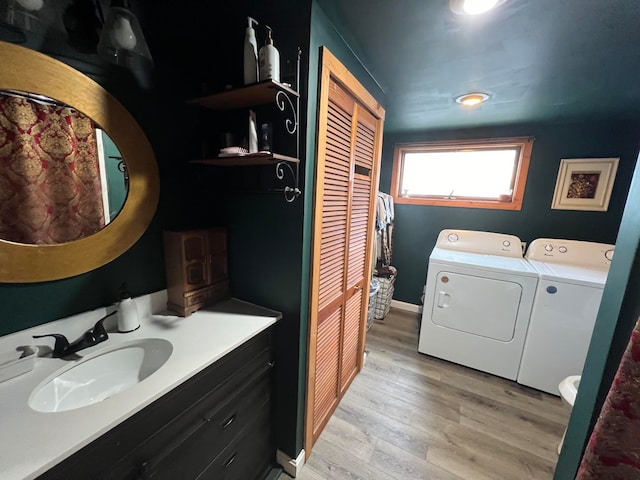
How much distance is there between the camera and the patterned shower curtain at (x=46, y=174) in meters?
0.84

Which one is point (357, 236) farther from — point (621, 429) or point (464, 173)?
point (464, 173)

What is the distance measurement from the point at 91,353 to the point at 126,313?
180 millimetres

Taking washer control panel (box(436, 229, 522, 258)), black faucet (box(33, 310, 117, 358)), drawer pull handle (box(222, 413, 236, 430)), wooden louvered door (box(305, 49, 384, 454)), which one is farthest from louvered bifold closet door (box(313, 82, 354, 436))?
washer control panel (box(436, 229, 522, 258))

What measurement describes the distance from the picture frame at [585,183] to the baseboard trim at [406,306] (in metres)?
1.82

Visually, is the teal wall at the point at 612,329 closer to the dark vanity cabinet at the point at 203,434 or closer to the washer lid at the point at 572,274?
the dark vanity cabinet at the point at 203,434

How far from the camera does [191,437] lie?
0.90 metres

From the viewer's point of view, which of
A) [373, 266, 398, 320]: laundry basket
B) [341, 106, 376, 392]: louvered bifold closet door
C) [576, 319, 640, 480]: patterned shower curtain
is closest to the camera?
[576, 319, 640, 480]: patterned shower curtain

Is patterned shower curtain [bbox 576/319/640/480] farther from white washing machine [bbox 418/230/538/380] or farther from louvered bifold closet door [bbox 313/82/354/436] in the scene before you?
white washing machine [bbox 418/230/538/380]

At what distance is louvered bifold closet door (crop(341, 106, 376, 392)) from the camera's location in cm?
162

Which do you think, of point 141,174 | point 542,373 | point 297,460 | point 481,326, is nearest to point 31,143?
point 141,174

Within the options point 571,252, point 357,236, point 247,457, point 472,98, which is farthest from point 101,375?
point 571,252

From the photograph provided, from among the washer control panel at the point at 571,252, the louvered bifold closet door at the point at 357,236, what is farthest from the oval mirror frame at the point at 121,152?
the washer control panel at the point at 571,252

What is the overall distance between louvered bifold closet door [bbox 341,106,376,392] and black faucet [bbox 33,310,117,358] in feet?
4.26

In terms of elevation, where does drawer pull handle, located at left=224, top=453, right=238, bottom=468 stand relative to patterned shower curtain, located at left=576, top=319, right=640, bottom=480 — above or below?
below
